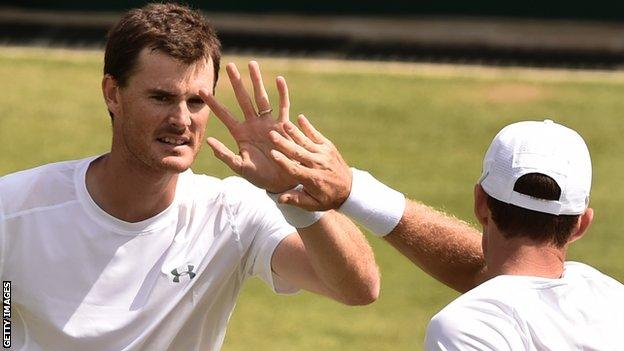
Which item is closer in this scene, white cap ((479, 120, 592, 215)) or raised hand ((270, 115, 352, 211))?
white cap ((479, 120, 592, 215))

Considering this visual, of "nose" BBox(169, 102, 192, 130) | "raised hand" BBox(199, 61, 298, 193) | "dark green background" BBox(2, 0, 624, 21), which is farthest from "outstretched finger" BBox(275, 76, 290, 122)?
"dark green background" BBox(2, 0, 624, 21)

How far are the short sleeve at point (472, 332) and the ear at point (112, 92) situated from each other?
213 cm

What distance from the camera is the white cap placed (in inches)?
189

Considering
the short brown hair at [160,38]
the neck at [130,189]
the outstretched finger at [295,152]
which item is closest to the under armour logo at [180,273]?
the neck at [130,189]

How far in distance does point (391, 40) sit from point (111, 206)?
15271 mm

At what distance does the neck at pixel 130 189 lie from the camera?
6.10 metres

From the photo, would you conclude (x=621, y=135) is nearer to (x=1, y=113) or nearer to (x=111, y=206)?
(x=1, y=113)

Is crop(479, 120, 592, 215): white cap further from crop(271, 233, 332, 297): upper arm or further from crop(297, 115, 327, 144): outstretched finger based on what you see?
crop(271, 233, 332, 297): upper arm

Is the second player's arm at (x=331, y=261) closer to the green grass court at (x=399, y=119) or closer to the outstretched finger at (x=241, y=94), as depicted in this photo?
the outstretched finger at (x=241, y=94)

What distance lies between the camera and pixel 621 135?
17.8 m

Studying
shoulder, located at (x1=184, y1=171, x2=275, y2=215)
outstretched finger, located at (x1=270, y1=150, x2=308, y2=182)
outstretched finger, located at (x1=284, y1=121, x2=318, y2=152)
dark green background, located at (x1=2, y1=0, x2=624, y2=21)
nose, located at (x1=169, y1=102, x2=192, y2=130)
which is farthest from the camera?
dark green background, located at (x1=2, y1=0, x2=624, y2=21)

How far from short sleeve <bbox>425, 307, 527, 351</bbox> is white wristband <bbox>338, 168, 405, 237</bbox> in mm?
959

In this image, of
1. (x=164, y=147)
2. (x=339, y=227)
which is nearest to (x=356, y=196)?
(x=339, y=227)

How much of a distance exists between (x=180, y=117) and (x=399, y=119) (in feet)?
41.1
